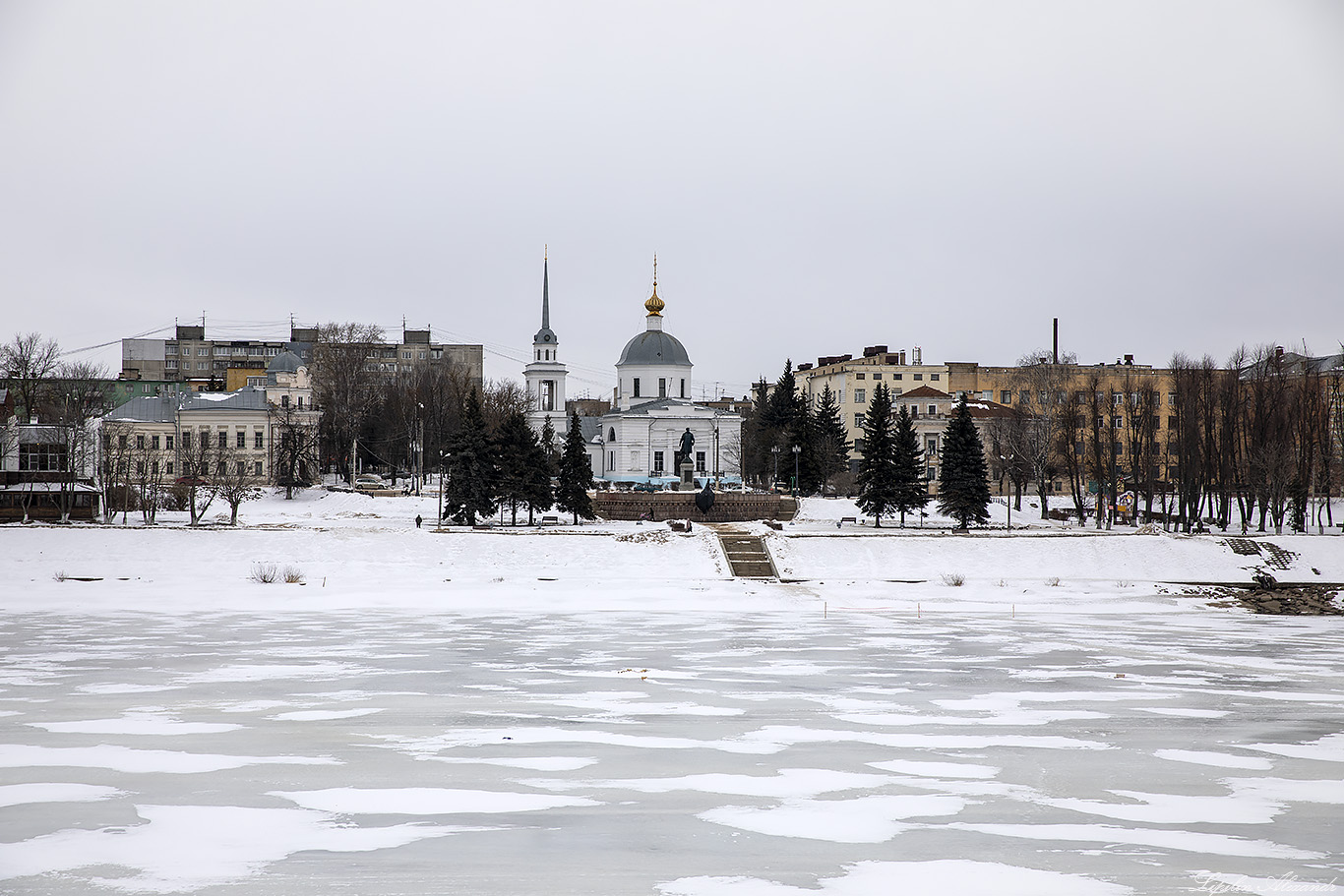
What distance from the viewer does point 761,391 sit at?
107 metres

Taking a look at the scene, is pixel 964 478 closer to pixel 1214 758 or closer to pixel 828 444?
pixel 828 444

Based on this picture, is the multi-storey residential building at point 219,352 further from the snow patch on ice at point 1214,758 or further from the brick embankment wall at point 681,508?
the snow patch on ice at point 1214,758

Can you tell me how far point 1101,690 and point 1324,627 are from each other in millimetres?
13703

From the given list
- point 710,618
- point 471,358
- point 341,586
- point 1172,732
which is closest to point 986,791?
point 1172,732

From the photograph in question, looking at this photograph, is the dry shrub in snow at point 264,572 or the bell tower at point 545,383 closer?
the dry shrub in snow at point 264,572

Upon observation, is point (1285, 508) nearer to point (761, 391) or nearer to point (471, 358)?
point (761, 391)

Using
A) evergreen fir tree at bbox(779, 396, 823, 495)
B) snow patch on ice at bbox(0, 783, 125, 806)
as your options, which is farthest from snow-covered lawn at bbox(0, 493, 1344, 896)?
evergreen fir tree at bbox(779, 396, 823, 495)

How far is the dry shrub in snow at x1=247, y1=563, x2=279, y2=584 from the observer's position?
3522cm

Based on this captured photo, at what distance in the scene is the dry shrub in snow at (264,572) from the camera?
116ft

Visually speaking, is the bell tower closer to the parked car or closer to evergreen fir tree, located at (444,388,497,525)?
the parked car

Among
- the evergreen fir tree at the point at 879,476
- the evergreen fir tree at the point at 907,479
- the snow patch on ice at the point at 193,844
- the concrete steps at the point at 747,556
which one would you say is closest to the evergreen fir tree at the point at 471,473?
the concrete steps at the point at 747,556

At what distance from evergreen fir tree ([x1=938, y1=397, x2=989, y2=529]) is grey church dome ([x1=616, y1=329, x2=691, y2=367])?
1424 inches

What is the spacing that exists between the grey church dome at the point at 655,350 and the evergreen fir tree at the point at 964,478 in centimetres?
3618

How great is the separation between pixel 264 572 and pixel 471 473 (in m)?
14.9
